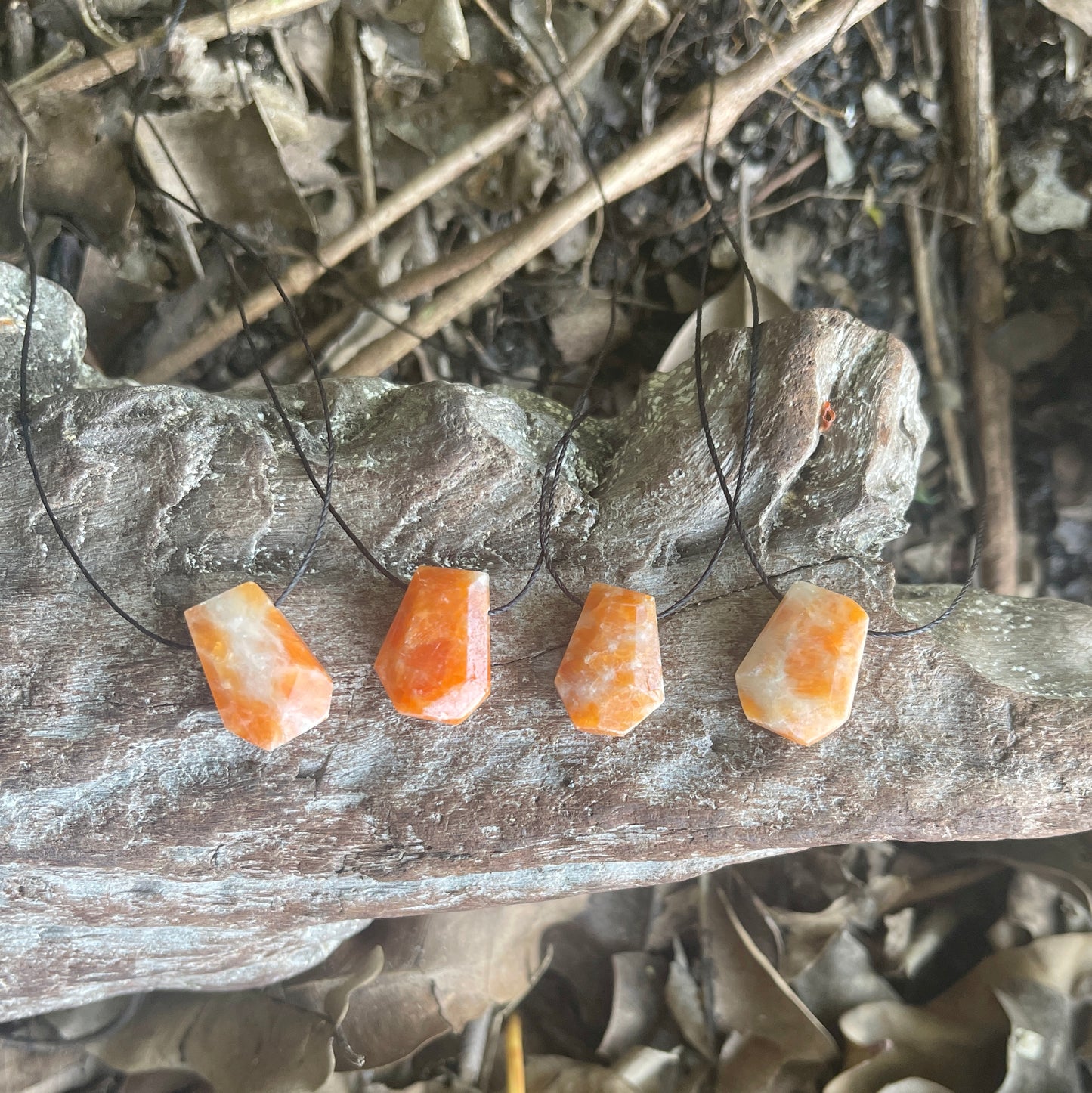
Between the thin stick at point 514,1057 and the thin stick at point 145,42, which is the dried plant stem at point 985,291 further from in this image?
the thin stick at point 514,1057

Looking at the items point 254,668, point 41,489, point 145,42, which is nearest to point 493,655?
point 254,668

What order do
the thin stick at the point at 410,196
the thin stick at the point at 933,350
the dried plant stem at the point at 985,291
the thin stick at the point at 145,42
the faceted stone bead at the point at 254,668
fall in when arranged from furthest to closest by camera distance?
the thin stick at the point at 933,350
the dried plant stem at the point at 985,291
the thin stick at the point at 410,196
the thin stick at the point at 145,42
the faceted stone bead at the point at 254,668

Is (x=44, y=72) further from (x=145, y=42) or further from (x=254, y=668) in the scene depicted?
(x=254, y=668)

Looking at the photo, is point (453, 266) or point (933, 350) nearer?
point (453, 266)

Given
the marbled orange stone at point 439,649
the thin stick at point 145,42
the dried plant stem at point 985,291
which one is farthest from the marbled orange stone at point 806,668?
the thin stick at point 145,42

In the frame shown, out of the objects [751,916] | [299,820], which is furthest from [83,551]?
[751,916]

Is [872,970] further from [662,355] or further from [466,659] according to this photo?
[662,355]
